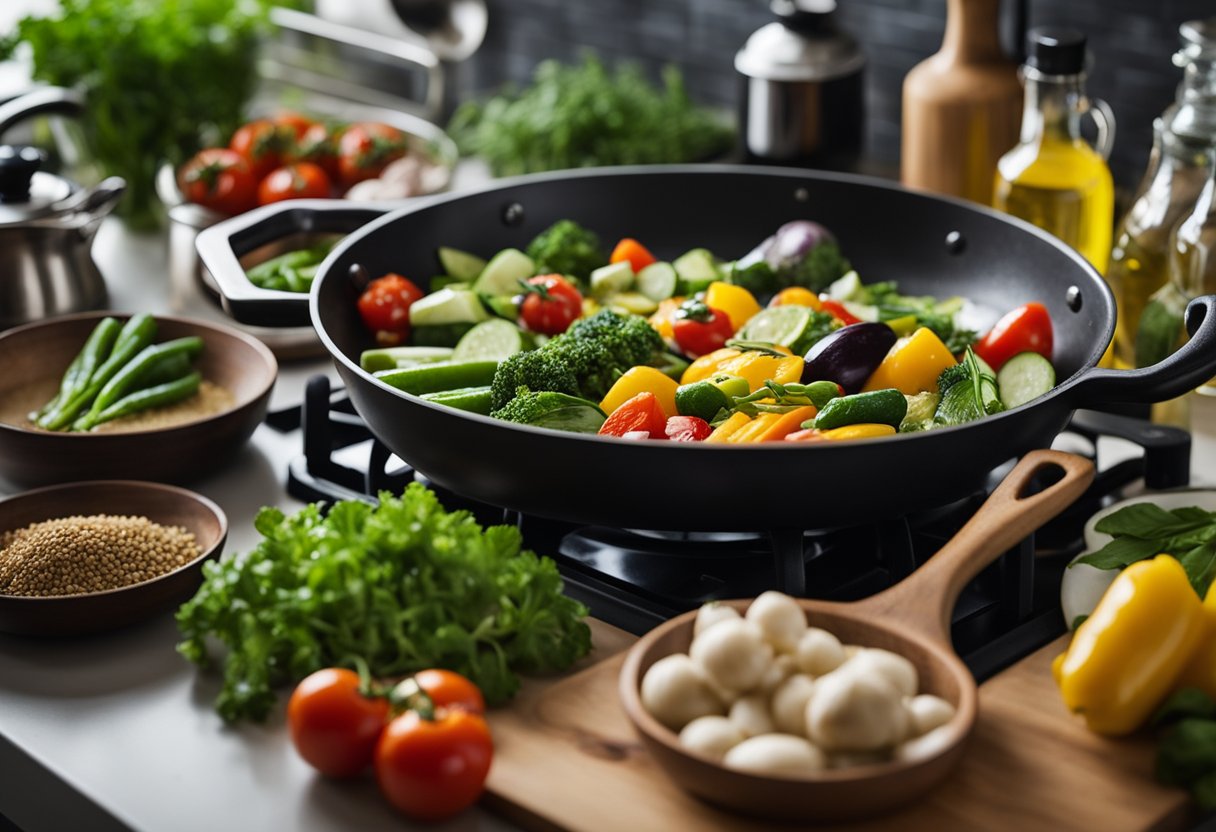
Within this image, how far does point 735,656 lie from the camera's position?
98cm

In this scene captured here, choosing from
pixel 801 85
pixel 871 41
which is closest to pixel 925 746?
pixel 801 85

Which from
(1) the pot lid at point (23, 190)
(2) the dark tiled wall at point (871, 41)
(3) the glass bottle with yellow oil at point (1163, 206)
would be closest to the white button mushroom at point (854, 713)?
(3) the glass bottle with yellow oil at point (1163, 206)

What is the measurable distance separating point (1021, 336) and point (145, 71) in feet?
5.07

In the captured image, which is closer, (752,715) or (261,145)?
(752,715)

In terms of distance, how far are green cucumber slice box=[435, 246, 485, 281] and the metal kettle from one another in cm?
48

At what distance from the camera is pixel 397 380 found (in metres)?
1.55

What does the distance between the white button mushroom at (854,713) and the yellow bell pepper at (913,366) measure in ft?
1.86

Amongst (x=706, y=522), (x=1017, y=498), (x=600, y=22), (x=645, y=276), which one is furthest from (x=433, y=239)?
(x=600, y=22)

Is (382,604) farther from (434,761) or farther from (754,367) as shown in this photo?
(754,367)

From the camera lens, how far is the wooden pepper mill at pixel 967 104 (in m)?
1.98

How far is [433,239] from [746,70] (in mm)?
647

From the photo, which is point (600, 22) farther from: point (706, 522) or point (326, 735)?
point (326, 735)

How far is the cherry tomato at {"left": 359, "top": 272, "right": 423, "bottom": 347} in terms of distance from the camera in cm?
168

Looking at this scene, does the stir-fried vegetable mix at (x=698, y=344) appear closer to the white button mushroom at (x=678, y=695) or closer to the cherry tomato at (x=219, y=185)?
the white button mushroom at (x=678, y=695)
